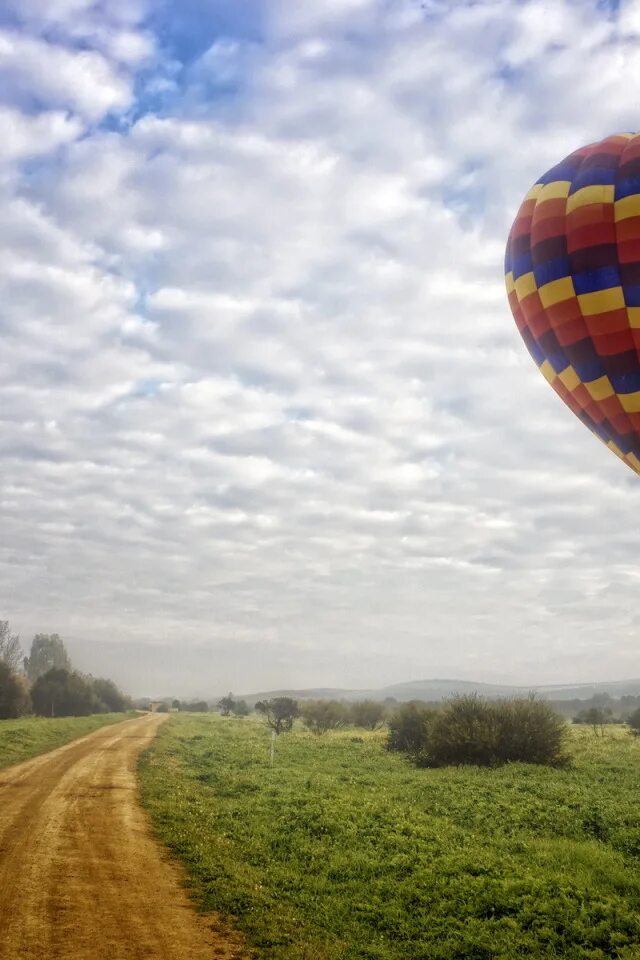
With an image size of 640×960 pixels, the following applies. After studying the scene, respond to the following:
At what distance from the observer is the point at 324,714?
70312mm

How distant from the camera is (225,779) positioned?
2508 centimetres

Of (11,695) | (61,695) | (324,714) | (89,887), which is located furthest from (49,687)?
(89,887)

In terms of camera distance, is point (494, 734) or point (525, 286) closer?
point (525, 286)

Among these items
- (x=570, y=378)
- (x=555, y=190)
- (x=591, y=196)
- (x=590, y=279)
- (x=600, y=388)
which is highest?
(x=555, y=190)

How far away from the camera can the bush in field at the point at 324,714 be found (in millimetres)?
68031

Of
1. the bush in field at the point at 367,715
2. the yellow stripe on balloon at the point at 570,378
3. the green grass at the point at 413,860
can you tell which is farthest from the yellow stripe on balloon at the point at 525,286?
the bush in field at the point at 367,715

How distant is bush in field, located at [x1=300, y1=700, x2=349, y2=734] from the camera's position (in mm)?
68031

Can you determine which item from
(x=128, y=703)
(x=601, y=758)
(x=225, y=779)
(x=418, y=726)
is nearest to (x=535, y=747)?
(x=601, y=758)

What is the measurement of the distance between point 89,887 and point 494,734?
23.2 m

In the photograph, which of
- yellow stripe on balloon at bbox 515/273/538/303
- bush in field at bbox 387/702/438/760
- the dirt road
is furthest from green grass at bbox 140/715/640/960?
yellow stripe on balloon at bbox 515/273/538/303

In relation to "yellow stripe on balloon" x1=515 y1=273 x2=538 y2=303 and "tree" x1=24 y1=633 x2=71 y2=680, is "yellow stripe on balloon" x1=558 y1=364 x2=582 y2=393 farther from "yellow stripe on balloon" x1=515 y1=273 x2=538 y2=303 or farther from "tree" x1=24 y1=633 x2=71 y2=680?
"tree" x1=24 y1=633 x2=71 y2=680

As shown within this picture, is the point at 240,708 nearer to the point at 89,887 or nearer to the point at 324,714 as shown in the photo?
the point at 324,714

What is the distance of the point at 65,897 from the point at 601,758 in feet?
101

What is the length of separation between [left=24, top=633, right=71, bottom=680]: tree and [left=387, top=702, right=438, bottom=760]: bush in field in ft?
315
